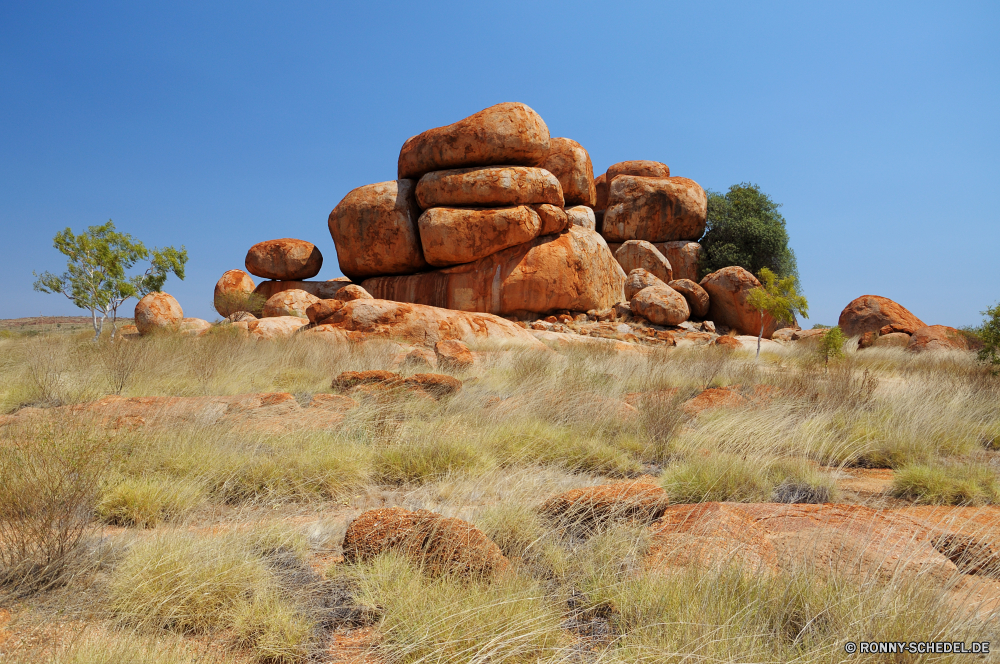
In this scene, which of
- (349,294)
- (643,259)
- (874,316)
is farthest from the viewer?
(643,259)

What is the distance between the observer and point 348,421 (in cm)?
481

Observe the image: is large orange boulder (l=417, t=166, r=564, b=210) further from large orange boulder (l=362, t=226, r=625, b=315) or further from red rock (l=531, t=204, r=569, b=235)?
large orange boulder (l=362, t=226, r=625, b=315)

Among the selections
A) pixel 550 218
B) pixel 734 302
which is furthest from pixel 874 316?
pixel 550 218

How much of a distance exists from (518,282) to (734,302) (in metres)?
7.96

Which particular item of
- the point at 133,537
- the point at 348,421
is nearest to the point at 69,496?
the point at 133,537

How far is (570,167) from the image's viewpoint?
21641 millimetres

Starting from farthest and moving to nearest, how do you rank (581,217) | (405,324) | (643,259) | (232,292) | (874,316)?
1. (643,259)
2. (581,217)
3. (232,292)
4. (874,316)
5. (405,324)

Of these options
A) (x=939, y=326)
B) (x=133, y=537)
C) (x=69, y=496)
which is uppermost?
(x=939, y=326)

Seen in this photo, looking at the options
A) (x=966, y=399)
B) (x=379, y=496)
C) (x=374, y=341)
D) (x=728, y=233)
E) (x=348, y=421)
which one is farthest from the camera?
(x=728, y=233)

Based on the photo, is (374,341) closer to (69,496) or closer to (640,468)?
(640,468)

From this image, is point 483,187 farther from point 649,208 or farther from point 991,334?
point 991,334

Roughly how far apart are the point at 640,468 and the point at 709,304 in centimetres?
1738

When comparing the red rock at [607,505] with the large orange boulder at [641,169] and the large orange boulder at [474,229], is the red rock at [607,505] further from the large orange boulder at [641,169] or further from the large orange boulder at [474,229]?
the large orange boulder at [641,169]

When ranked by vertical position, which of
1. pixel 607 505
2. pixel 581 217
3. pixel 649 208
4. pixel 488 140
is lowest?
pixel 607 505
